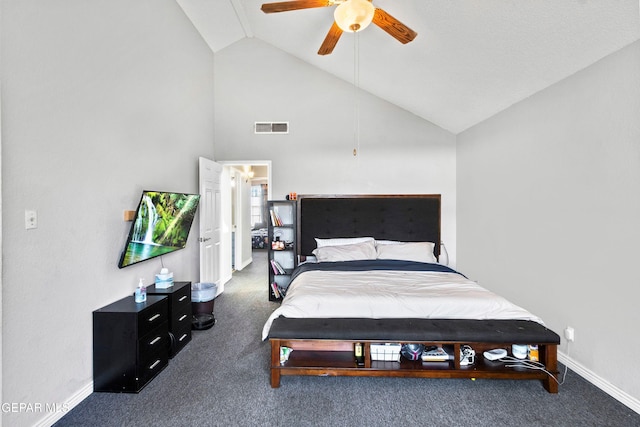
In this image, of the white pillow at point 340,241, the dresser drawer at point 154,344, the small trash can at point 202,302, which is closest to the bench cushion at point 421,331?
the dresser drawer at point 154,344

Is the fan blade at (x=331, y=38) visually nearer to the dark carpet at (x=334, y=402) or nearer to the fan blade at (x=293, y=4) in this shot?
the fan blade at (x=293, y=4)

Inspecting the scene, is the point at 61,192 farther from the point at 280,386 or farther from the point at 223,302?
the point at 223,302

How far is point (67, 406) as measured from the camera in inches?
77.2

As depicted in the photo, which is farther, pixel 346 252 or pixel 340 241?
pixel 340 241

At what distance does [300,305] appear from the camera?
94.5 inches

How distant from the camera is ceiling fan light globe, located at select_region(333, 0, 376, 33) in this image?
6.66 ft

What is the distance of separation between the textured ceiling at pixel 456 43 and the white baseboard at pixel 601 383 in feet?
7.71

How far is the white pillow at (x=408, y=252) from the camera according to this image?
12.9 ft

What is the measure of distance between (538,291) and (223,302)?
3727 millimetres

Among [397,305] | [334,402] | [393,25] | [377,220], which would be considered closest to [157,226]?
[334,402]

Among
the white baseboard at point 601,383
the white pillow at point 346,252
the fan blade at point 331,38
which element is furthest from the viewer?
the white pillow at point 346,252

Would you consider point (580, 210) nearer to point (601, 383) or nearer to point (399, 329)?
point (601, 383)

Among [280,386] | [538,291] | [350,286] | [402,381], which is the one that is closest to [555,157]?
[538,291]

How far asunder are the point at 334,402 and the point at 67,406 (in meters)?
1.76
